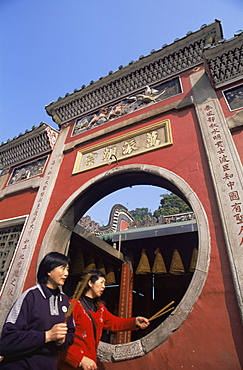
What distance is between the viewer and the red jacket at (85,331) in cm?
180

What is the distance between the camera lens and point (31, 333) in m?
1.38

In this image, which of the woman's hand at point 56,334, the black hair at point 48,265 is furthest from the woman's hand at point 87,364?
the black hair at point 48,265

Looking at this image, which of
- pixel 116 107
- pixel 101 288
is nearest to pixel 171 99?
pixel 116 107

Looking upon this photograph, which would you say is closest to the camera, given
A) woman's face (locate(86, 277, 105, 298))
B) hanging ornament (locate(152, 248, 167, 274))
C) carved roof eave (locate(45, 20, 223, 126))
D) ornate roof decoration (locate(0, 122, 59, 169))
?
woman's face (locate(86, 277, 105, 298))

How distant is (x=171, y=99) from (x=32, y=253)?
168 inches

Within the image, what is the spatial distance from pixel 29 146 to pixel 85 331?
580cm

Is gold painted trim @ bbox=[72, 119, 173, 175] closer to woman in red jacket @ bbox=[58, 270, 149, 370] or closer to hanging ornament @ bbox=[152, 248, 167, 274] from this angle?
woman in red jacket @ bbox=[58, 270, 149, 370]

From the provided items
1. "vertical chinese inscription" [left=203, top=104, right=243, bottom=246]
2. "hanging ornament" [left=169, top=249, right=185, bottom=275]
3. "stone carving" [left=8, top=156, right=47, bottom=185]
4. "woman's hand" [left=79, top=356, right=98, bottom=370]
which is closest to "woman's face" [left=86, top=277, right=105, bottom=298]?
"woman's hand" [left=79, top=356, right=98, bottom=370]

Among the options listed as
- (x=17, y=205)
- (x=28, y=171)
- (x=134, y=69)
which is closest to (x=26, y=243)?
(x=17, y=205)

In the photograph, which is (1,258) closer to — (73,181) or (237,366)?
(73,181)

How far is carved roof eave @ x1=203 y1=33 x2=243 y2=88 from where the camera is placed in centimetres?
427

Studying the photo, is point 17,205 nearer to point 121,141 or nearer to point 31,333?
point 121,141

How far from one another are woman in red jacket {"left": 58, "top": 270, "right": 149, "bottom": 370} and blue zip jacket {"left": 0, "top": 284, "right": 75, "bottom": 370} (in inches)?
10.8

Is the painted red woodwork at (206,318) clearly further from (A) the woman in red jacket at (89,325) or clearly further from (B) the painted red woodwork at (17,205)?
(B) the painted red woodwork at (17,205)
